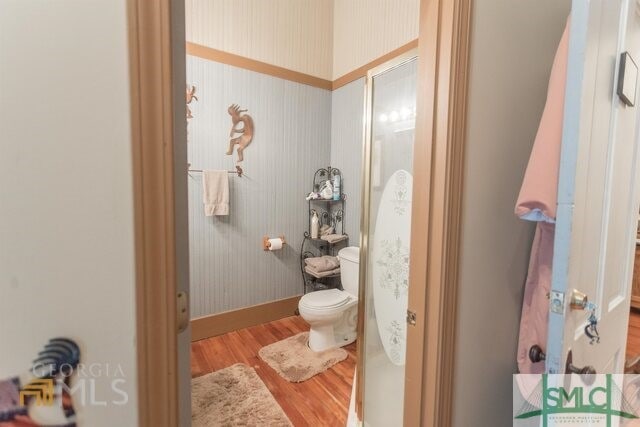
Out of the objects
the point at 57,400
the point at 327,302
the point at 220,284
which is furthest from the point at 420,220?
the point at 220,284

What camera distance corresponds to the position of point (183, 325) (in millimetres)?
541

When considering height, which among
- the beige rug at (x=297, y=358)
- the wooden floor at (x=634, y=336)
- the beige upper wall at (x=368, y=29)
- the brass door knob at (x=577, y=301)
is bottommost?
the beige rug at (x=297, y=358)

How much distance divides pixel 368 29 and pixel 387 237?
205cm

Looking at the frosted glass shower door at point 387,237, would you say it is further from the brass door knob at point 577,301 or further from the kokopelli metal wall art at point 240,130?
the kokopelli metal wall art at point 240,130

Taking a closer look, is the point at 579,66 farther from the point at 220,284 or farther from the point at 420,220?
the point at 220,284

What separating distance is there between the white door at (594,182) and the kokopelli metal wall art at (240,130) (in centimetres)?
224

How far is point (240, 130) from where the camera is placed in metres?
2.51

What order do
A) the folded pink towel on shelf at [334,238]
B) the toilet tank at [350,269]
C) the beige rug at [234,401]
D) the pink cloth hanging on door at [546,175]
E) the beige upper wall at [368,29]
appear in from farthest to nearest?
the folded pink towel on shelf at [334,238] → the toilet tank at [350,269] → the beige upper wall at [368,29] → the beige rug at [234,401] → the pink cloth hanging on door at [546,175]

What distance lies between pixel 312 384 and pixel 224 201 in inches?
61.0

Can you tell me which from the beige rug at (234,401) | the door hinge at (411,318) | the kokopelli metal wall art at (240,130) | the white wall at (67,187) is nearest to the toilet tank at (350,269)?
the beige rug at (234,401)

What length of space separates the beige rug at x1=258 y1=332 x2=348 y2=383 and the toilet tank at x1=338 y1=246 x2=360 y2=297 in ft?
1.66

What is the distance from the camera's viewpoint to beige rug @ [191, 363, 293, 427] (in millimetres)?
1620

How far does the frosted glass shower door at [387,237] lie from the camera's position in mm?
1375

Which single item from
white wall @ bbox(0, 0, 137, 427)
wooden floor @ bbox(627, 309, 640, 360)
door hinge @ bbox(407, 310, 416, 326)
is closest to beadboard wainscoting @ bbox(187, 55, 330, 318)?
door hinge @ bbox(407, 310, 416, 326)
